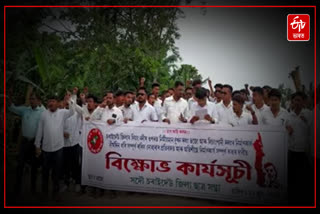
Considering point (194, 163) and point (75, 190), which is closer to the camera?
point (194, 163)

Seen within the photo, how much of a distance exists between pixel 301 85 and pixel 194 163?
213 centimetres

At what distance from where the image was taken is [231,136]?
501 centimetres

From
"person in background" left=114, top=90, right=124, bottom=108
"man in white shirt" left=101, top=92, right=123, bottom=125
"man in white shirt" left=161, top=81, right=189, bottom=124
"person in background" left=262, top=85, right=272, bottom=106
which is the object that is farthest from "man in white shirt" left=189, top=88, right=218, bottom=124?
"person in background" left=114, top=90, right=124, bottom=108

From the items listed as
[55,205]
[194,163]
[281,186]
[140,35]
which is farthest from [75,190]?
[140,35]

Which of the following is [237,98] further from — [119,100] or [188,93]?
[119,100]

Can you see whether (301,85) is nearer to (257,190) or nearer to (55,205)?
(257,190)

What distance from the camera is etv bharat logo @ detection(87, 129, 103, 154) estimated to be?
5.83 m

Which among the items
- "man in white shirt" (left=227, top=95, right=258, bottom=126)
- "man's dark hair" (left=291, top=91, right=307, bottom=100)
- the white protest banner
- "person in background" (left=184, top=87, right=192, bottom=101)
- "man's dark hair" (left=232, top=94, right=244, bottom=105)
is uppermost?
"person in background" (left=184, top=87, right=192, bottom=101)

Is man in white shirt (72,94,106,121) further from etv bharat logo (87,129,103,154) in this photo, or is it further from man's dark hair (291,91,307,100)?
man's dark hair (291,91,307,100)

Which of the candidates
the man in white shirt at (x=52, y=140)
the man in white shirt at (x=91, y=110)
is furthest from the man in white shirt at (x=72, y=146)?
the man in white shirt at (x=52, y=140)

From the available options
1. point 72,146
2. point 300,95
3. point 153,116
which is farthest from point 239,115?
point 72,146

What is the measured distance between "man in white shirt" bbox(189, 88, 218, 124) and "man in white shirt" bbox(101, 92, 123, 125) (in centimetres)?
Answer: 124

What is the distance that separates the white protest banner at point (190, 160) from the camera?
478cm

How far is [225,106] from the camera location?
5.55m
